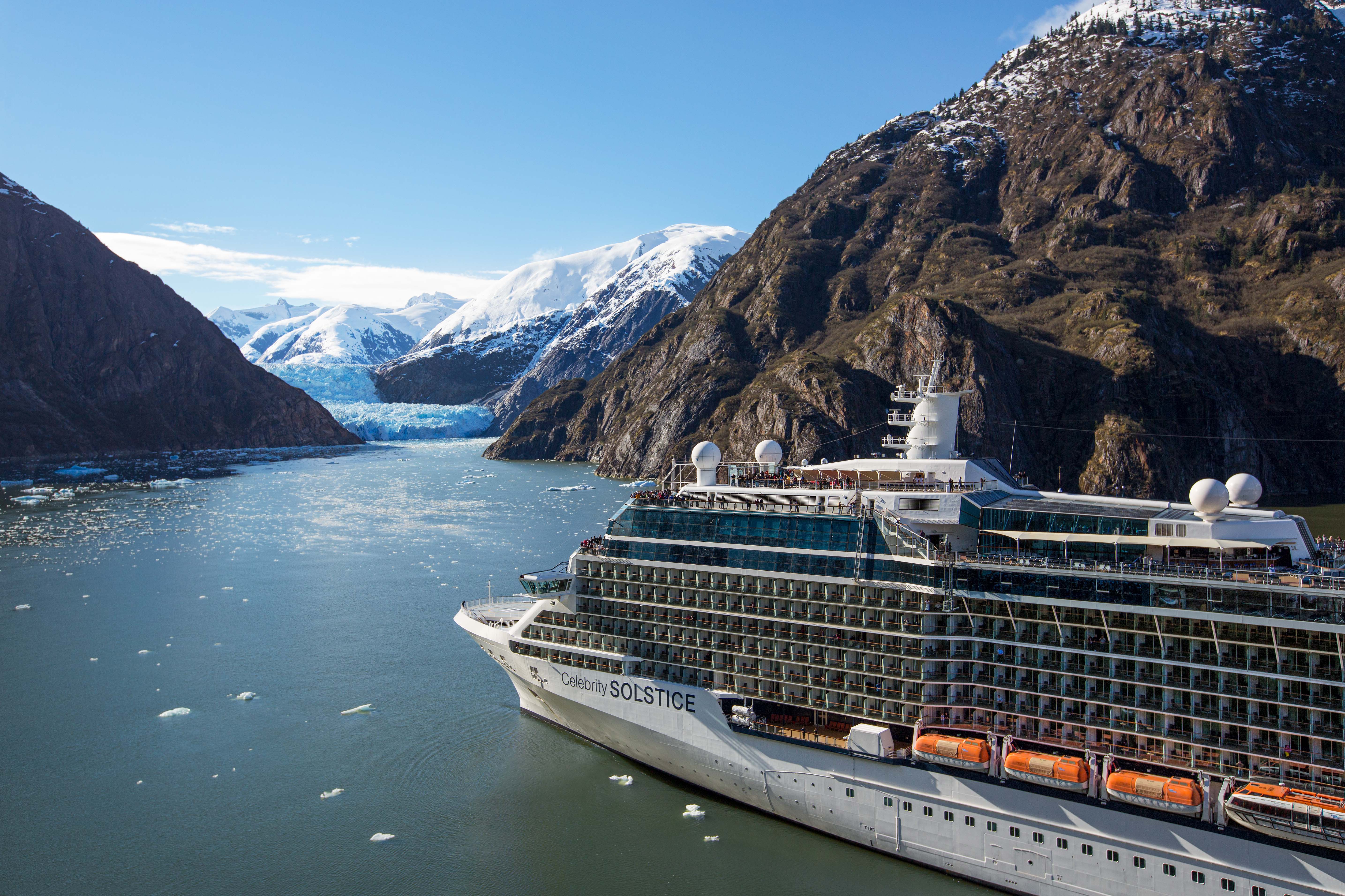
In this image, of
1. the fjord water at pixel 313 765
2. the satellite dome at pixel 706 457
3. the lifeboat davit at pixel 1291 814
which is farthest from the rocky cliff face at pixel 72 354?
the lifeboat davit at pixel 1291 814

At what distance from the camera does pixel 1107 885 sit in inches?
848

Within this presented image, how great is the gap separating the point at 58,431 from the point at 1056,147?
191206 mm

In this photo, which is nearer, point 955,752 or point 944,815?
point 955,752

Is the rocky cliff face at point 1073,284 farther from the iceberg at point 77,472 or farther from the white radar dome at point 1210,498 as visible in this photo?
the iceberg at point 77,472

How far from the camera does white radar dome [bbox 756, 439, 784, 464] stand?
35.2 m

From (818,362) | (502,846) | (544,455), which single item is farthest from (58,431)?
(502,846)

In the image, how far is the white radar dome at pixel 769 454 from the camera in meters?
35.2

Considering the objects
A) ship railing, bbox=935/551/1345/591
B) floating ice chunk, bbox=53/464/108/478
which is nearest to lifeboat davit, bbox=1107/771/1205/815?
ship railing, bbox=935/551/1345/591

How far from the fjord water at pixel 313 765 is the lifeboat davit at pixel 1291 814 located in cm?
735

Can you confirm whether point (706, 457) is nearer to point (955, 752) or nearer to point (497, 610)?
point (497, 610)

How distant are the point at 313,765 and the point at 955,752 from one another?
24086mm

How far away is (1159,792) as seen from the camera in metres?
20.8

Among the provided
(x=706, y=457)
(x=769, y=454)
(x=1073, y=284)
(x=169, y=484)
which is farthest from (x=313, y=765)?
(x=1073, y=284)

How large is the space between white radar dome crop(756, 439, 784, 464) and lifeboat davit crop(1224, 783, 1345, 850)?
1877 cm
